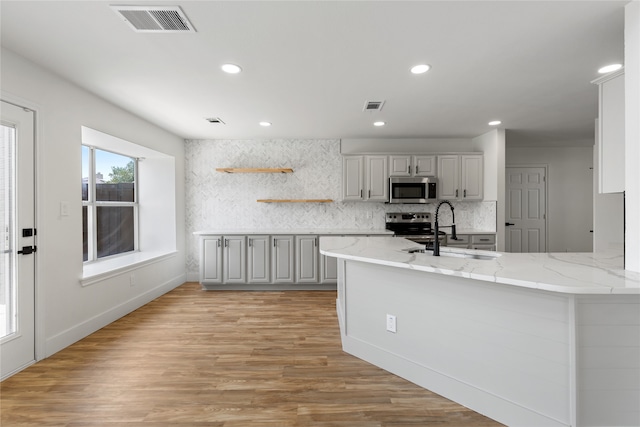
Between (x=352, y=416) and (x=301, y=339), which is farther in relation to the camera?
(x=301, y=339)

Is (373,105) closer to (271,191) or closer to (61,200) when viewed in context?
(271,191)

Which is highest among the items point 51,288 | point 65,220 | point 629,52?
point 629,52

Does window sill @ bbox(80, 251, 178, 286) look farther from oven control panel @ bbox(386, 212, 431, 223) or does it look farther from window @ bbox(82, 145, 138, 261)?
oven control panel @ bbox(386, 212, 431, 223)

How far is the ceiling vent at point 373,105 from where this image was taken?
10.7 ft

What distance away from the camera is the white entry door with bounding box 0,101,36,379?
2.19 m

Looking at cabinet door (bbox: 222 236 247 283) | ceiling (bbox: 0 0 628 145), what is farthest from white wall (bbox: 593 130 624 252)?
cabinet door (bbox: 222 236 247 283)

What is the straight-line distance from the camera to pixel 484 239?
4.68m

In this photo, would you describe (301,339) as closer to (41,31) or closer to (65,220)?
(65,220)

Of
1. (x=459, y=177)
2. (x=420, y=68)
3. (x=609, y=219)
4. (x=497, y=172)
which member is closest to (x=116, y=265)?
(x=420, y=68)

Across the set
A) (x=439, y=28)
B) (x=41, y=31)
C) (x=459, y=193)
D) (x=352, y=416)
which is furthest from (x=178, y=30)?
(x=459, y=193)

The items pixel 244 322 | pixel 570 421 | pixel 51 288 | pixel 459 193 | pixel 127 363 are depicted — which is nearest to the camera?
pixel 570 421

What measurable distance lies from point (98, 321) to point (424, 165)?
476cm

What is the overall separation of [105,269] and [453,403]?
12.0ft

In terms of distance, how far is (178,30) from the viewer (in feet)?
6.32
